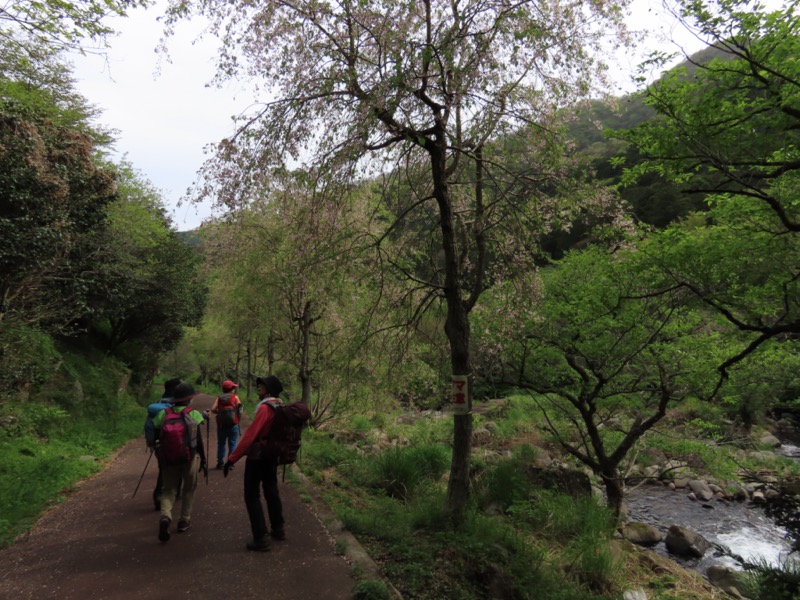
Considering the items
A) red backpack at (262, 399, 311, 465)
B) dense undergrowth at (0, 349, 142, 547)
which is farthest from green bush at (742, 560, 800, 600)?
dense undergrowth at (0, 349, 142, 547)

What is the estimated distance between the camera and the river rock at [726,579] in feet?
25.2

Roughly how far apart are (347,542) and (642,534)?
26.7 ft

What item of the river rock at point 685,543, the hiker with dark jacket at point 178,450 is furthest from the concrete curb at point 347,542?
the river rock at point 685,543

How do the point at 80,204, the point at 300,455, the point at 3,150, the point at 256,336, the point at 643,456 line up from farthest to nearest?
the point at 256,336
the point at 643,456
the point at 80,204
the point at 300,455
the point at 3,150

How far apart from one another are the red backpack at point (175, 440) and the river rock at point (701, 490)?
14039 mm

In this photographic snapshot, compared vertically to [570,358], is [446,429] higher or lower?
lower

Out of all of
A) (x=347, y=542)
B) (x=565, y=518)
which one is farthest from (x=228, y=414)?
(x=565, y=518)

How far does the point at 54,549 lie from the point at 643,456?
14860 millimetres

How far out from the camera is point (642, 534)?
9.80m

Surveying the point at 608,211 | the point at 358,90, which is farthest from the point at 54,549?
the point at 608,211

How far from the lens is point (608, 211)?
281 inches

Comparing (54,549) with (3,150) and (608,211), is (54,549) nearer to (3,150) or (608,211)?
(3,150)

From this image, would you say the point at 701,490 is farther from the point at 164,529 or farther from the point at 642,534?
the point at 164,529

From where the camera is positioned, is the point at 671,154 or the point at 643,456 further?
the point at 643,456
